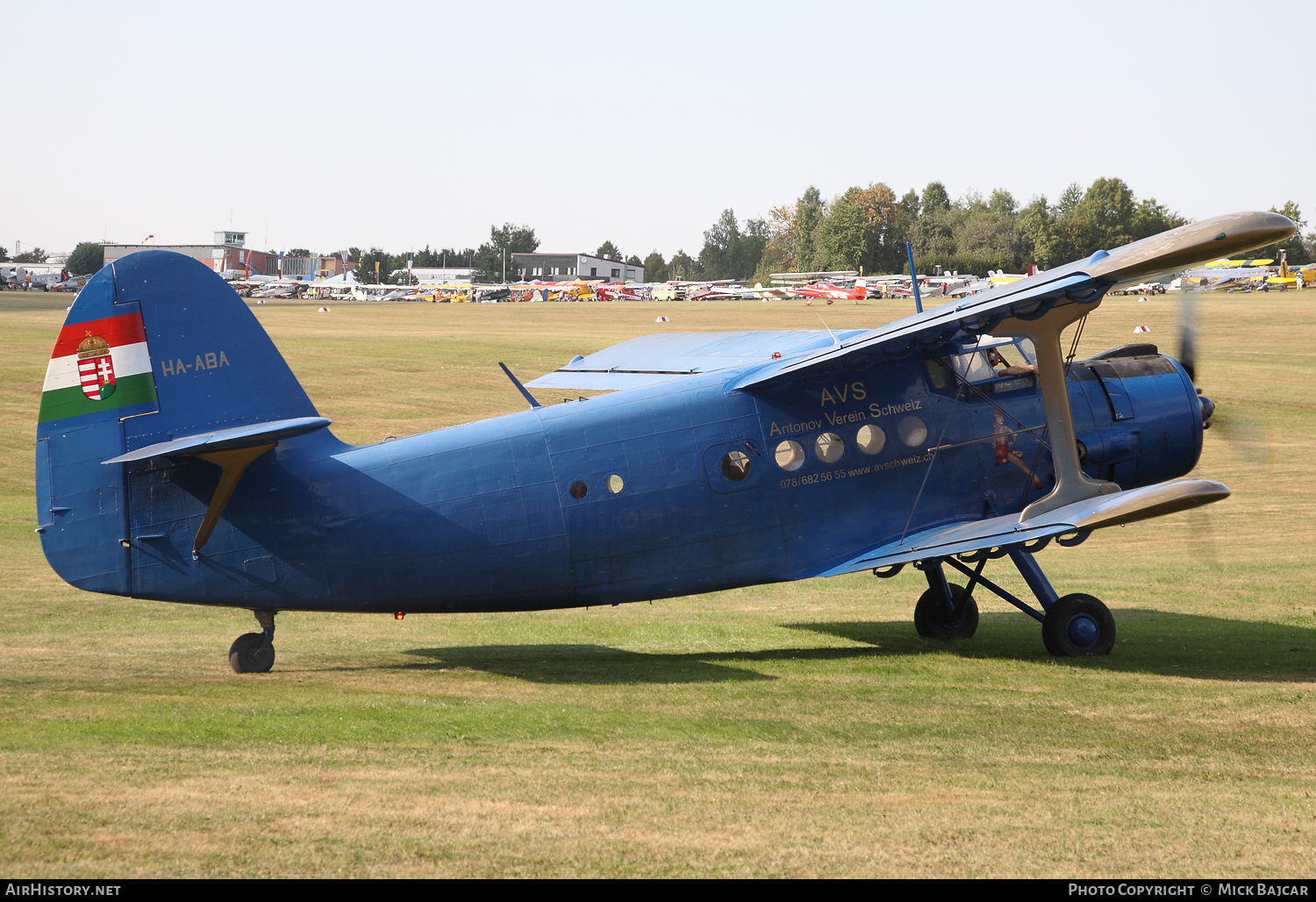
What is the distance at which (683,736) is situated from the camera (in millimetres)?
8570

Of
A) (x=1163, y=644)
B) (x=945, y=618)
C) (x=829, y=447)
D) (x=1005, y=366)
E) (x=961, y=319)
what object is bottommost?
(x=1163, y=644)

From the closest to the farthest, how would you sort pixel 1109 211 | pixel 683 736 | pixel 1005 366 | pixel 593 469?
pixel 683 736 → pixel 593 469 → pixel 1005 366 → pixel 1109 211

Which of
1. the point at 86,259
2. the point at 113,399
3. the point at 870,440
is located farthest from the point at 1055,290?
the point at 86,259

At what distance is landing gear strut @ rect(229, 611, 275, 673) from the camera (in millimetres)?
10656

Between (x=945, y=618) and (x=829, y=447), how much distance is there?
283 centimetres

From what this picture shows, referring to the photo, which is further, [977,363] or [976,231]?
[976,231]

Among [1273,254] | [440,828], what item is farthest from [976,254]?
[440,828]

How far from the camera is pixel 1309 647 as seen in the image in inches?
475

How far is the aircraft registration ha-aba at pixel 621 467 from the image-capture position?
10.1m

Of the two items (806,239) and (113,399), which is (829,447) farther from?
(806,239)

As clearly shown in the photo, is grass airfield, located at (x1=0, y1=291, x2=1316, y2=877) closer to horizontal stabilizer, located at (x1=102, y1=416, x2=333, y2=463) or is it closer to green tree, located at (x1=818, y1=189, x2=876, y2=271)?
horizontal stabilizer, located at (x1=102, y1=416, x2=333, y2=463)

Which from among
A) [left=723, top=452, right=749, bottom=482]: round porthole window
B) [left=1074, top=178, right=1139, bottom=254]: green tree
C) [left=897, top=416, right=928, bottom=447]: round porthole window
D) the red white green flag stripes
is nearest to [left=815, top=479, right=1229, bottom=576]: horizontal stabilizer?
[left=897, top=416, right=928, bottom=447]: round porthole window

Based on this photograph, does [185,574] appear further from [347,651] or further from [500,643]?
[500,643]

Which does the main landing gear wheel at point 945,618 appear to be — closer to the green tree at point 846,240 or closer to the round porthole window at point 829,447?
the round porthole window at point 829,447
